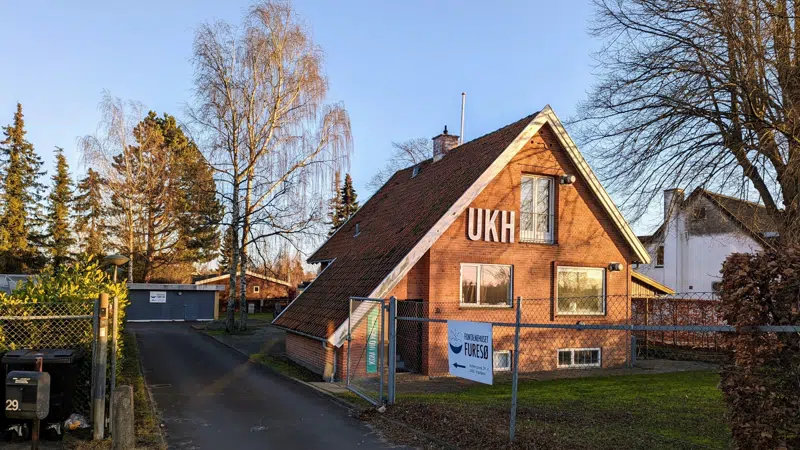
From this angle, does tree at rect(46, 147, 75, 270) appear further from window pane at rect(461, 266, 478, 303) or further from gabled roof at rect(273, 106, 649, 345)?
window pane at rect(461, 266, 478, 303)

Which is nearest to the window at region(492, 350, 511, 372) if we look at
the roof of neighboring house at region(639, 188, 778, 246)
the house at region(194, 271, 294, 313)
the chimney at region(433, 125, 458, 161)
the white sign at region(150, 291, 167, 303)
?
the roof of neighboring house at region(639, 188, 778, 246)

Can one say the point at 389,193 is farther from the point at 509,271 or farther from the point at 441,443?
the point at 441,443

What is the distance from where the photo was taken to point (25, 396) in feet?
22.9

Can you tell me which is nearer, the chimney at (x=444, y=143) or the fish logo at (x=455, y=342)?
the fish logo at (x=455, y=342)

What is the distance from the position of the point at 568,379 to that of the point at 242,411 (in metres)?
8.60

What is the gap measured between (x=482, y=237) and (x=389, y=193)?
703 centimetres

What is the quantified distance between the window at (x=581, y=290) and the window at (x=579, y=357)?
3.59ft

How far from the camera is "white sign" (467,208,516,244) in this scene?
15.6m

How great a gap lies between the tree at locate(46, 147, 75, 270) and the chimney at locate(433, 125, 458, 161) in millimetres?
40950

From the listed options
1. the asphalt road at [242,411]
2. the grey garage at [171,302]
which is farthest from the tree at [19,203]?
the asphalt road at [242,411]

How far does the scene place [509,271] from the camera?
1627cm

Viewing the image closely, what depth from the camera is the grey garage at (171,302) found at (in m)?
39.5

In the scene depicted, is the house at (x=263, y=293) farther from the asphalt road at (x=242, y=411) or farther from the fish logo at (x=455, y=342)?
the fish logo at (x=455, y=342)

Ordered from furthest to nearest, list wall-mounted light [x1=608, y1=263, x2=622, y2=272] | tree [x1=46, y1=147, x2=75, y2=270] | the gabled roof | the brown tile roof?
tree [x1=46, y1=147, x2=75, y2=270], wall-mounted light [x1=608, y1=263, x2=622, y2=272], the brown tile roof, the gabled roof
